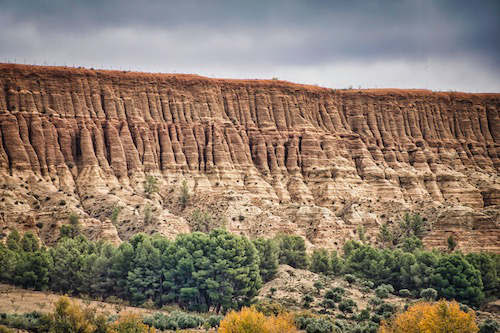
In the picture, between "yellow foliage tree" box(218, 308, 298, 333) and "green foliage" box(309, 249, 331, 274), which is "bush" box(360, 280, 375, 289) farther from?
"yellow foliage tree" box(218, 308, 298, 333)

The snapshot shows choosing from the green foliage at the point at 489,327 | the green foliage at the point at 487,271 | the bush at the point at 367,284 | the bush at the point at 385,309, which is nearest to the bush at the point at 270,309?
the bush at the point at 385,309

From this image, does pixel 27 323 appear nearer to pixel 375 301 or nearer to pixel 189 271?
pixel 189 271

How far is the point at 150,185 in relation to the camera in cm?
11031

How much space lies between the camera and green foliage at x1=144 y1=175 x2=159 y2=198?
4296 inches

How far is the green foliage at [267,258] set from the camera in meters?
84.4

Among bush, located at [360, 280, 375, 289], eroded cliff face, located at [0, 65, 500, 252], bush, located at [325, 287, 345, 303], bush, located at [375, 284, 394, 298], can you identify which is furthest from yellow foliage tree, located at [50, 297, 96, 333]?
bush, located at [360, 280, 375, 289]

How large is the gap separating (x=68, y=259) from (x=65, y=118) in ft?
154

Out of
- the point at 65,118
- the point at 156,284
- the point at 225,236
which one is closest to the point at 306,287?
the point at 225,236

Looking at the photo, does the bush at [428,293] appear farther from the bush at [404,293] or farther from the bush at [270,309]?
the bush at [270,309]

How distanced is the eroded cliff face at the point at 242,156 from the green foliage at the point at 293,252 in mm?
8201

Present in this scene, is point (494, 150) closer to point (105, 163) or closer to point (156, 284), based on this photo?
point (105, 163)

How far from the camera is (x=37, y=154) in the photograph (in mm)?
109562

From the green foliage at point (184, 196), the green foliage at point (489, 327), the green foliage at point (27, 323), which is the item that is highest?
the green foliage at point (184, 196)

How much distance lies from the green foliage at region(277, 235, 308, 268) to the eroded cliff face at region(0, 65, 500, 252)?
8.20 metres
